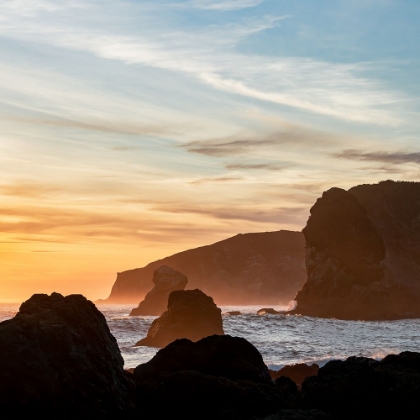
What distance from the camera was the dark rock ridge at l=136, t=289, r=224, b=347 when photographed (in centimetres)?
4116

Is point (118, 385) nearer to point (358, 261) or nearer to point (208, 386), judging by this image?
point (208, 386)

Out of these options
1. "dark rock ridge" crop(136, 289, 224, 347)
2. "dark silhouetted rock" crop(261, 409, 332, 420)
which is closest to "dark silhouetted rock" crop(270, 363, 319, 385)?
"dark silhouetted rock" crop(261, 409, 332, 420)

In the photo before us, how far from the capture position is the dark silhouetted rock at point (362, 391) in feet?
36.1

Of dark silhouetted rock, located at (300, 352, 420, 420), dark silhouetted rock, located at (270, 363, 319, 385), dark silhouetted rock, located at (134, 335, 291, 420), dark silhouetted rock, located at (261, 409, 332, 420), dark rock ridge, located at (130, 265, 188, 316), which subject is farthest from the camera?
dark rock ridge, located at (130, 265, 188, 316)

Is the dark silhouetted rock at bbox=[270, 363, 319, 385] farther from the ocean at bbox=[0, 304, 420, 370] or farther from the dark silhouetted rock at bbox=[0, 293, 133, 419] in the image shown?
the dark silhouetted rock at bbox=[0, 293, 133, 419]

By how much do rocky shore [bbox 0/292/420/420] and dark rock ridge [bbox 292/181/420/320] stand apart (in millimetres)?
85785

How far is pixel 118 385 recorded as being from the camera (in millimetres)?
10789

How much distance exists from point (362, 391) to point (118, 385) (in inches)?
166

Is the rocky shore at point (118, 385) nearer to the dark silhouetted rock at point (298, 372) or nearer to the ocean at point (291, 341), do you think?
the dark silhouetted rock at point (298, 372)

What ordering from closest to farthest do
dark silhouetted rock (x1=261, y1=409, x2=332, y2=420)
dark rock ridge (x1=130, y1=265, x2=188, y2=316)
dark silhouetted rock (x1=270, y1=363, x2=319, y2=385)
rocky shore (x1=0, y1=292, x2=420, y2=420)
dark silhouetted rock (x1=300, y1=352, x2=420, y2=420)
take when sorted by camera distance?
dark silhouetted rock (x1=261, y1=409, x2=332, y2=420), rocky shore (x1=0, y1=292, x2=420, y2=420), dark silhouetted rock (x1=300, y1=352, x2=420, y2=420), dark silhouetted rock (x1=270, y1=363, x2=319, y2=385), dark rock ridge (x1=130, y1=265, x2=188, y2=316)

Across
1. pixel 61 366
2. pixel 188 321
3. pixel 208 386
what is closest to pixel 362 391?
pixel 208 386

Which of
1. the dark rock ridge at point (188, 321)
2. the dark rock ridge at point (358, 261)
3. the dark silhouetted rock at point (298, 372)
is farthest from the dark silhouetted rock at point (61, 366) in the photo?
the dark rock ridge at point (358, 261)

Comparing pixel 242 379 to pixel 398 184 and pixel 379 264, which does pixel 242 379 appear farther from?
pixel 398 184

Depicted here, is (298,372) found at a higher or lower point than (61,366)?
lower
